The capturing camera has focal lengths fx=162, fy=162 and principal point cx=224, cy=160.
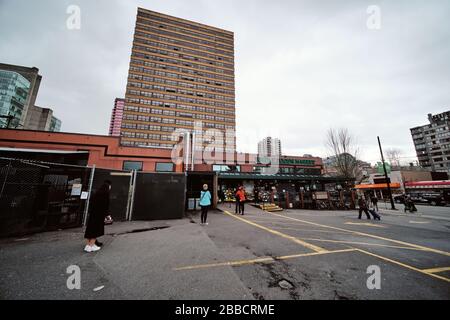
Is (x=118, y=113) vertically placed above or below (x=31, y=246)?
above

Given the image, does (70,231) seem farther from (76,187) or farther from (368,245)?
(368,245)

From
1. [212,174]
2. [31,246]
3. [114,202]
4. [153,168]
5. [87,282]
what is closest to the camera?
[87,282]

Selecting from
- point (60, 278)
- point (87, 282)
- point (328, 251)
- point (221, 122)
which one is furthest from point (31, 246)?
point (221, 122)

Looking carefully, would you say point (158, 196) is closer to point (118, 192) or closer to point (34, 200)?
point (118, 192)

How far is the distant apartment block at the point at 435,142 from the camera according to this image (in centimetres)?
6225

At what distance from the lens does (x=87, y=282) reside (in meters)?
2.77

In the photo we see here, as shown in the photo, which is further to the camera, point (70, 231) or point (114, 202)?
point (114, 202)

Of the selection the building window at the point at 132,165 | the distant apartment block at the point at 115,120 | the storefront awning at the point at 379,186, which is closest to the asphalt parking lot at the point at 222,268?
the building window at the point at 132,165

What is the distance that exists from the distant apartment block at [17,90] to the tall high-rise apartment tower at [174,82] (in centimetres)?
3695

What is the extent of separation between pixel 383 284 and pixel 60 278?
5.78 m

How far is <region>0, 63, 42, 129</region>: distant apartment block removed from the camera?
52.2 meters

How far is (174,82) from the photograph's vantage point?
56906 millimetres

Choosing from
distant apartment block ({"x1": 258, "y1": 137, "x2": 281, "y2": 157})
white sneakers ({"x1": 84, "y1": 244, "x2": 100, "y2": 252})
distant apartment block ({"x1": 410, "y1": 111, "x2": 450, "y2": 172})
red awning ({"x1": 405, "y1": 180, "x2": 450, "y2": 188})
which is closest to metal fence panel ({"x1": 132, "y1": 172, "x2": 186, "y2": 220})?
white sneakers ({"x1": 84, "y1": 244, "x2": 100, "y2": 252})

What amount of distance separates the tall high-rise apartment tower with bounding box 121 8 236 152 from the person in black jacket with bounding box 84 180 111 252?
46.8 meters
